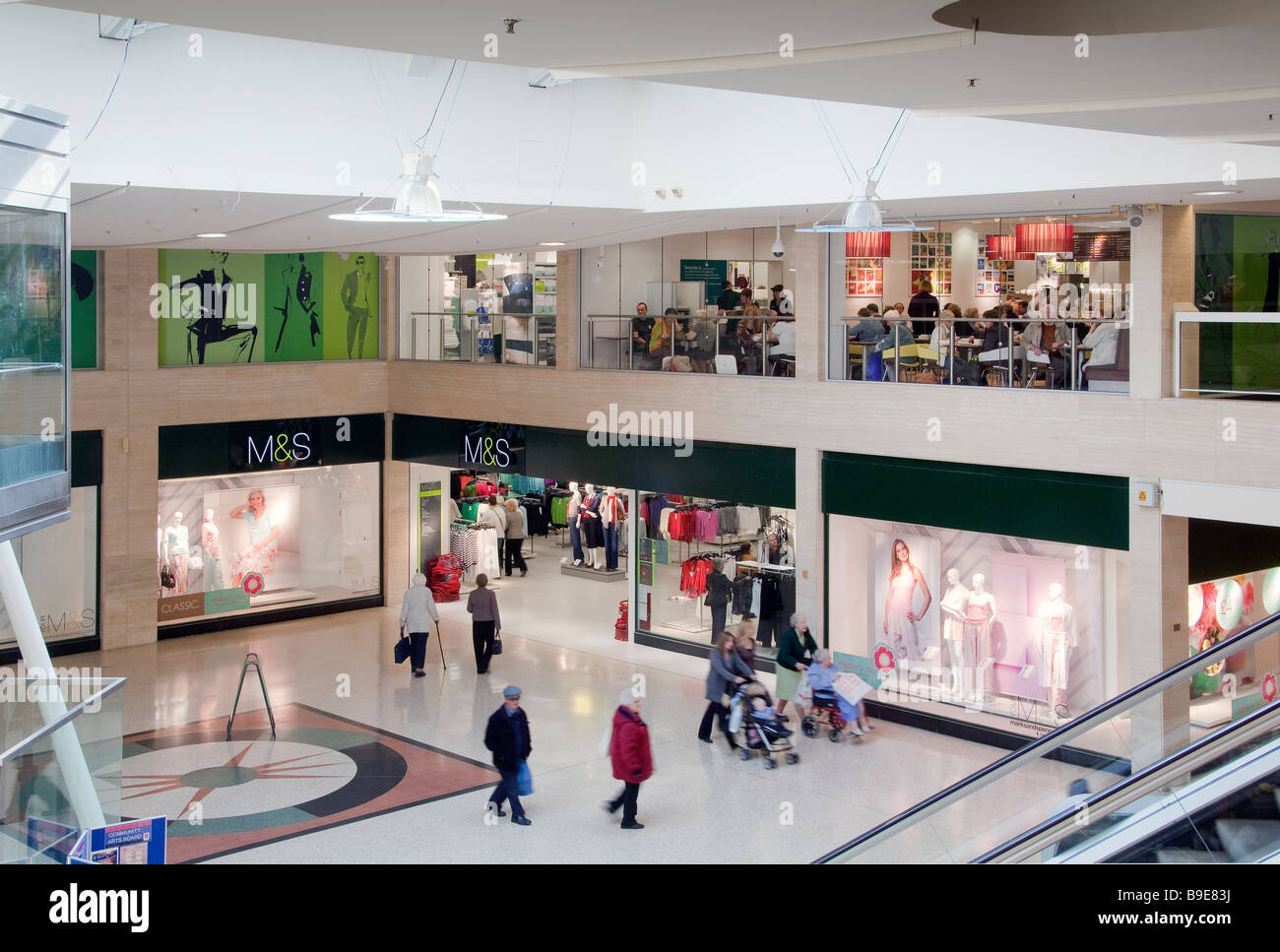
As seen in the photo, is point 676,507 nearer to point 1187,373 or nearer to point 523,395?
point 523,395

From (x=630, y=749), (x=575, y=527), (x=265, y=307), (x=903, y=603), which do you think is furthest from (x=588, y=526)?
(x=630, y=749)

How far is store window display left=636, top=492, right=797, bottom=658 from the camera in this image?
54.6ft

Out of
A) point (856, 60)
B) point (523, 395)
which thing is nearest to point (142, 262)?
point (523, 395)

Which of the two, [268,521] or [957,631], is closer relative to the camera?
[957,631]

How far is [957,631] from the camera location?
14898mm

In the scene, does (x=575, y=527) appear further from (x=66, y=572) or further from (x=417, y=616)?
(x=66, y=572)

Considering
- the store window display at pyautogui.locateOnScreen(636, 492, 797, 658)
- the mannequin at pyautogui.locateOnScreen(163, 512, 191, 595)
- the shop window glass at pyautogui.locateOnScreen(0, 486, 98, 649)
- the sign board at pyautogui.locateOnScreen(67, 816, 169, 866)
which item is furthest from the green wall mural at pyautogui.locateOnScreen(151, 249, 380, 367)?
the sign board at pyautogui.locateOnScreen(67, 816, 169, 866)

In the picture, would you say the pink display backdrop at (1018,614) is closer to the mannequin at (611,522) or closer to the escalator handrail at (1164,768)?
the mannequin at (611,522)

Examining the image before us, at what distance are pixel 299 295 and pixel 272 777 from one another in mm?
10111

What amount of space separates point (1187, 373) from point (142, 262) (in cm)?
1399

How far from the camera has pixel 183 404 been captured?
63.2 ft

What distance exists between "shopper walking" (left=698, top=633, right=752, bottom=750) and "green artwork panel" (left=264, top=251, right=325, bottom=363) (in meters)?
10.2

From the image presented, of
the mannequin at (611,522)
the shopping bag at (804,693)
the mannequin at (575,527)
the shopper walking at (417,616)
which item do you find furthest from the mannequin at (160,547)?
the shopping bag at (804,693)

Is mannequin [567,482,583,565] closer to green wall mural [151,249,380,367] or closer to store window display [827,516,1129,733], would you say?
green wall mural [151,249,380,367]
